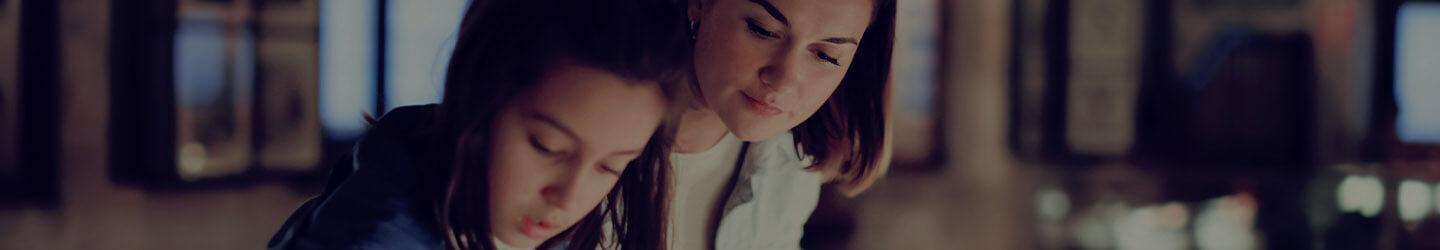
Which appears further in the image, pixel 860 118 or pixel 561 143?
pixel 860 118

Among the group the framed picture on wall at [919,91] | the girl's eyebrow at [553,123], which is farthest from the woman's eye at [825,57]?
the framed picture on wall at [919,91]

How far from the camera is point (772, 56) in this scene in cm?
81

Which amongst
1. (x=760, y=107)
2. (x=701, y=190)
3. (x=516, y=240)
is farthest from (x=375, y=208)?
(x=701, y=190)

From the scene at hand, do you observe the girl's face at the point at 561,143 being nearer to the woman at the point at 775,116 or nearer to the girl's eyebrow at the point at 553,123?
the girl's eyebrow at the point at 553,123

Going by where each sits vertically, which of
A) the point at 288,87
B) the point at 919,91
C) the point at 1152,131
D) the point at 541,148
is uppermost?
the point at 541,148

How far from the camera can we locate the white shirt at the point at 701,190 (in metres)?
0.98

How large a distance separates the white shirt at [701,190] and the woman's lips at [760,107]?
15cm

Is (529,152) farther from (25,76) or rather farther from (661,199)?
(25,76)

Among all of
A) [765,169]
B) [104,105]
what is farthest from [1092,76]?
[765,169]

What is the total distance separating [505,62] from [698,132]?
30cm

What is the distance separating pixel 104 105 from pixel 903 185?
8.46 ft

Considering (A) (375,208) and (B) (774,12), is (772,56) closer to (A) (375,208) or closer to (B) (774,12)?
(B) (774,12)

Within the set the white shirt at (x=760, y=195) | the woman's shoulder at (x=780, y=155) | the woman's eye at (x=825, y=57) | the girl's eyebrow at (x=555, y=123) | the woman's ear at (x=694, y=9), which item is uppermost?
the woman's ear at (x=694, y=9)

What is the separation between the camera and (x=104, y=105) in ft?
9.31
